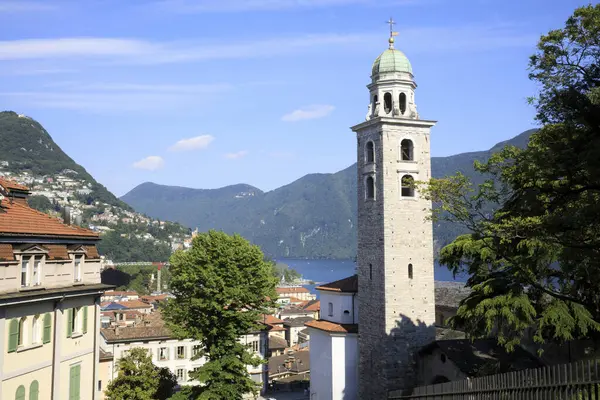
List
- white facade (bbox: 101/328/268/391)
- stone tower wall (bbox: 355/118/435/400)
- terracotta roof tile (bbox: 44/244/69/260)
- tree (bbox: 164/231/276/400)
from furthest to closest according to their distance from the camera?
white facade (bbox: 101/328/268/391) → stone tower wall (bbox: 355/118/435/400) → tree (bbox: 164/231/276/400) → terracotta roof tile (bbox: 44/244/69/260)

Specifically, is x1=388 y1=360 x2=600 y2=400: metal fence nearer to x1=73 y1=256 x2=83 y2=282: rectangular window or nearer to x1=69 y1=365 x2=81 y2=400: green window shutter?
x1=69 y1=365 x2=81 y2=400: green window shutter

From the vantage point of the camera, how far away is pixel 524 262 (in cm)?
1891

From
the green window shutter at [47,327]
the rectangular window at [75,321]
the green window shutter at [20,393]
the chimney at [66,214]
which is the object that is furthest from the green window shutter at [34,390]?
the chimney at [66,214]

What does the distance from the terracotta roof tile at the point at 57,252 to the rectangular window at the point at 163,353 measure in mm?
28838

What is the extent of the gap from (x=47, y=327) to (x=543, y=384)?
1359cm

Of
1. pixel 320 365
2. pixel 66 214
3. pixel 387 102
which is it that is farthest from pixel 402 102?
pixel 66 214

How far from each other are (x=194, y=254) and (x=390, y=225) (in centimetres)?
1082

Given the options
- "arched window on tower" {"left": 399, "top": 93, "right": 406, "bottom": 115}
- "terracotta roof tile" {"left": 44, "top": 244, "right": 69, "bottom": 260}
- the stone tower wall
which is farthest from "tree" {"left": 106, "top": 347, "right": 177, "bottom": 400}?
"arched window on tower" {"left": 399, "top": 93, "right": 406, "bottom": 115}

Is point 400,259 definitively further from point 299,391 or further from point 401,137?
point 299,391

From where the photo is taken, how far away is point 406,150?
37.8 m

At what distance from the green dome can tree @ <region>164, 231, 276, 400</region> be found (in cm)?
1279

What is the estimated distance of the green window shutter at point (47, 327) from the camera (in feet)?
61.1

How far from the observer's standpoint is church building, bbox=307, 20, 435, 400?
1396 inches

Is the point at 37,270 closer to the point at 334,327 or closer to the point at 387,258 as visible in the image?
the point at 387,258
